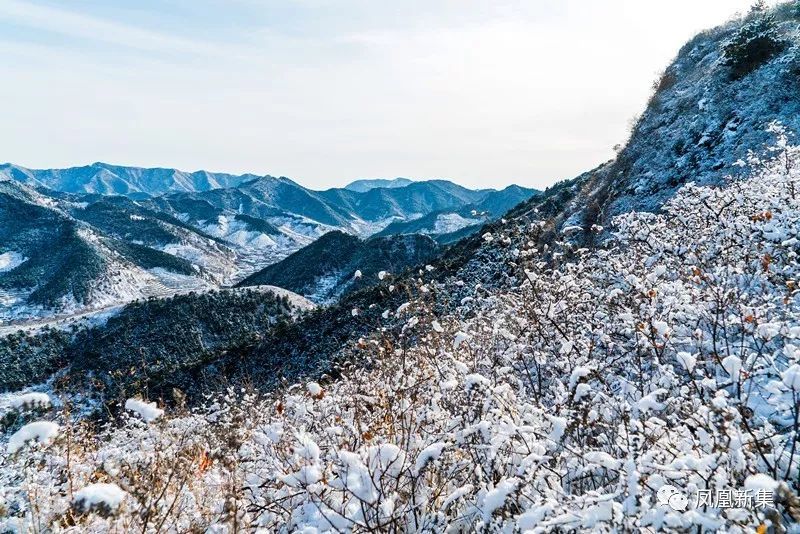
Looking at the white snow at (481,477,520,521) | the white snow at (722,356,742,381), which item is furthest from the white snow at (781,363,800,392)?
the white snow at (481,477,520,521)

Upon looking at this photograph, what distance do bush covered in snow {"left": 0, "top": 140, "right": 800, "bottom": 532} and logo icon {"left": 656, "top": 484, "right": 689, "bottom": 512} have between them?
50 millimetres

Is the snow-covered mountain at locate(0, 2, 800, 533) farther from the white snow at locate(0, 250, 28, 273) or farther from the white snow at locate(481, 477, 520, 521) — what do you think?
the white snow at locate(0, 250, 28, 273)

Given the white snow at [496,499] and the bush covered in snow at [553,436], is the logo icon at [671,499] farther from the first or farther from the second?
the white snow at [496,499]

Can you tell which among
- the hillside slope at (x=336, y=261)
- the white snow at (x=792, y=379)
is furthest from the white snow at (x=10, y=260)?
the white snow at (x=792, y=379)

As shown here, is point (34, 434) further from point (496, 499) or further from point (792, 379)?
point (792, 379)

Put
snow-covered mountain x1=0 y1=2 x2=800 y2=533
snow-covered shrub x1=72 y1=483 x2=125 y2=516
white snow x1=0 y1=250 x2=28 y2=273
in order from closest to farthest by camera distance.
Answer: snow-covered shrub x1=72 y1=483 x2=125 y2=516
snow-covered mountain x1=0 y1=2 x2=800 y2=533
white snow x1=0 y1=250 x2=28 y2=273

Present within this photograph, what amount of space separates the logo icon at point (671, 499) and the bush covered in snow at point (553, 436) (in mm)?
50

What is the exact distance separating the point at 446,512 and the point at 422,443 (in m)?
0.58

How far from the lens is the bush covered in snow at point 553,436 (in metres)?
2.47

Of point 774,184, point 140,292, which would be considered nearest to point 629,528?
point 774,184

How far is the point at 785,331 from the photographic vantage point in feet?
13.6

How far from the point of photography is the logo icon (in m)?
2.29

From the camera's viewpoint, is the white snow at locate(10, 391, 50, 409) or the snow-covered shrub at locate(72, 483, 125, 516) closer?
the snow-covered shrub at locate(72, 483, 125, 516)

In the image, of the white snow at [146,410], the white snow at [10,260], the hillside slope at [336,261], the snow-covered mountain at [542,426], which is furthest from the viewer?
the white snow at [10,260]
